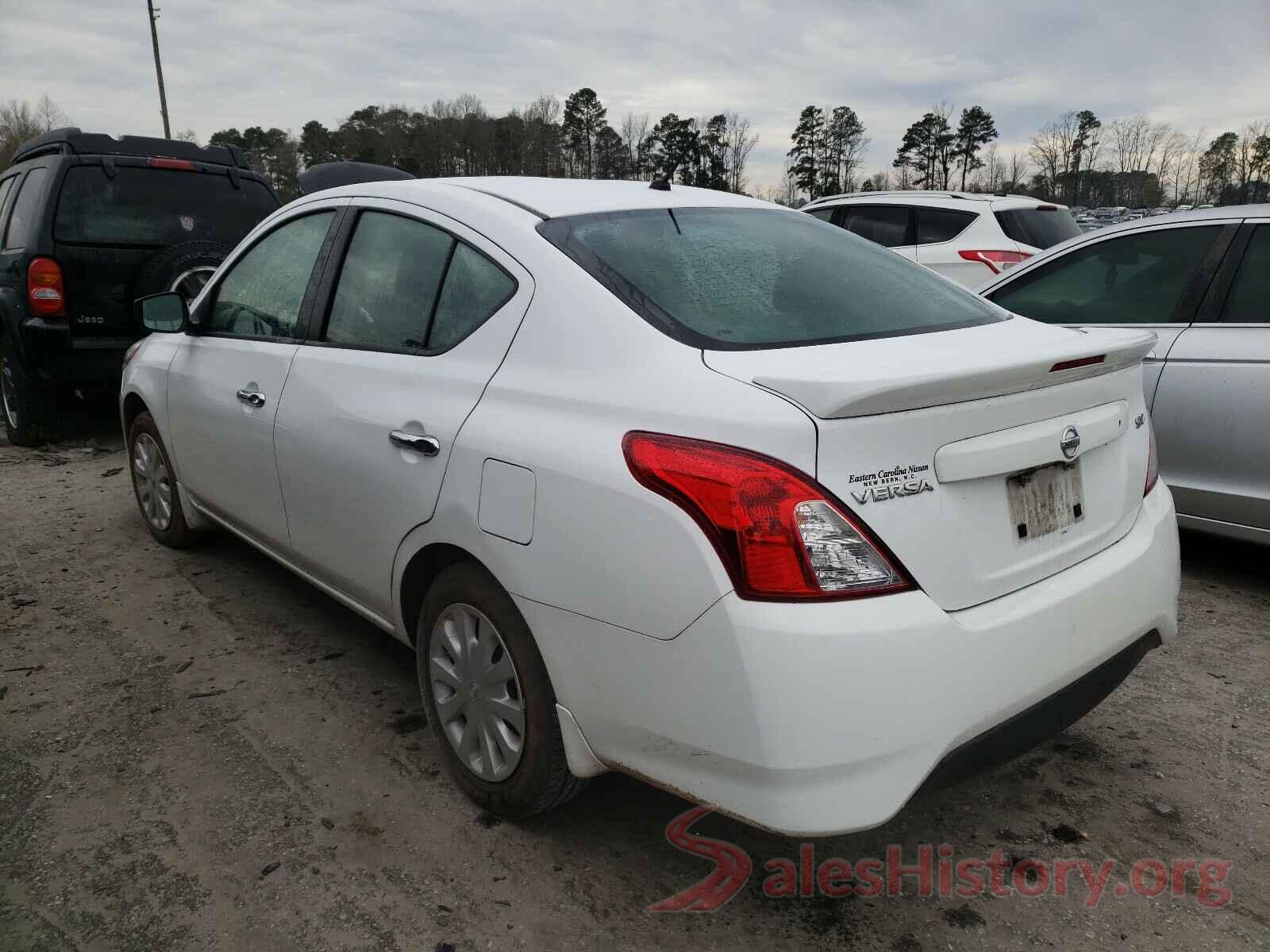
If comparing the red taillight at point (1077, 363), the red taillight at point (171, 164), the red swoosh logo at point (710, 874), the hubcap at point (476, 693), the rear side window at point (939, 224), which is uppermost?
the red taillight at point (171, 164)

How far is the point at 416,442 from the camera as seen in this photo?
2479 millimetres

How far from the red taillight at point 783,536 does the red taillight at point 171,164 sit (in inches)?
256

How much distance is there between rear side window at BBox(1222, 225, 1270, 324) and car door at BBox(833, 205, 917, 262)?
467 cm

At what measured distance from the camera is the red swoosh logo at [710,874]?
7.20 feet

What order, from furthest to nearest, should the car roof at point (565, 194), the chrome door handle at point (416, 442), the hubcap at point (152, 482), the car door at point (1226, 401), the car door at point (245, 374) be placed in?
the hubcap at point (152, 482) < the car door at point (1226, 401) < the car door at point (245, 374) < the car roof at point (565, 194) < the chrome door handle at point (416, 442)

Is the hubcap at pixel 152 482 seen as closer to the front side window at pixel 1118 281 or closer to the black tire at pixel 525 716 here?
the black tire at pixel 525 716

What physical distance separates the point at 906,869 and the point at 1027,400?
1143mm

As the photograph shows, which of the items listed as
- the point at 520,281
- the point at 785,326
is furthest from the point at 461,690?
the point at 785,326

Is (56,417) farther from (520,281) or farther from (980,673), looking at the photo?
(980,673)

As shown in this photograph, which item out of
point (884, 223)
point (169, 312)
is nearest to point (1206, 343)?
point (169, 312)

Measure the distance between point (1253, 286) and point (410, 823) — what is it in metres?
3.86

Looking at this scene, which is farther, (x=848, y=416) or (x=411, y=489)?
(x=411, y=489)

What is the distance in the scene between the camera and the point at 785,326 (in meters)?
2.24

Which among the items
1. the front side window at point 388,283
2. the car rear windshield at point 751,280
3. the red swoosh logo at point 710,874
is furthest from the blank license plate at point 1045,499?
the front side window at point 388,283
